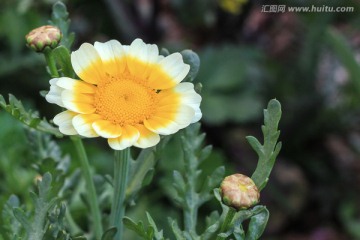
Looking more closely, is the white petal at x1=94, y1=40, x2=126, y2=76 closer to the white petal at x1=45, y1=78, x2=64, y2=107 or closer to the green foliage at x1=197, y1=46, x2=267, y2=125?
the white petal at x1=45, y1=78, x2=64, y2=107

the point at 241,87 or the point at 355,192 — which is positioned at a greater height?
the point at 241,87

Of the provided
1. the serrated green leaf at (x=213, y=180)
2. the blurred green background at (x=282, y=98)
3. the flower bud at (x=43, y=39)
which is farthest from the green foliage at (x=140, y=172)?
the blurred green background at (x=282, y=98)

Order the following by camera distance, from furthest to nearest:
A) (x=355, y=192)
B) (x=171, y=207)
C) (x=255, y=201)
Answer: (x=355, y=192), (x=171, y=207), (x=255, y=201)

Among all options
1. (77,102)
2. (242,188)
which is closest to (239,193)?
(242,188)

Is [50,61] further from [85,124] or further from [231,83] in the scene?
[231,83]

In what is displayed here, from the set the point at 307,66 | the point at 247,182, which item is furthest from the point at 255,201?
the point at 307,66

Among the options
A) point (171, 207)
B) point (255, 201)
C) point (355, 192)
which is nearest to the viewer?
point (255, 201)

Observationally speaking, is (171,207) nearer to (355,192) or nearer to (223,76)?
(223,76)
